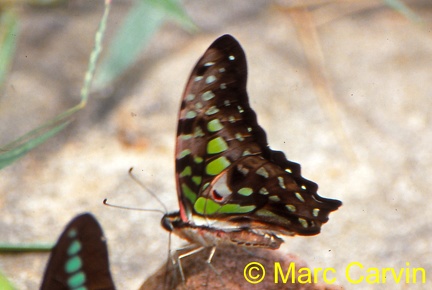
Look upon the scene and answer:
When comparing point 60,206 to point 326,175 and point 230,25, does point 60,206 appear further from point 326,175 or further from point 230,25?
point 230,25

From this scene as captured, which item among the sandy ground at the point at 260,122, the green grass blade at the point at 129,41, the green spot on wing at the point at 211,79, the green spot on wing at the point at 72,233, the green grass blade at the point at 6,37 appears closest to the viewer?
the green spot on wing at the point at 72,233

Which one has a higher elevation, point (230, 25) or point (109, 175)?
point (230, 25)

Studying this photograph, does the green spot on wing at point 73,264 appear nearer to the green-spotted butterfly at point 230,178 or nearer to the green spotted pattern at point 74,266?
the green spotted pattern at point 74,266

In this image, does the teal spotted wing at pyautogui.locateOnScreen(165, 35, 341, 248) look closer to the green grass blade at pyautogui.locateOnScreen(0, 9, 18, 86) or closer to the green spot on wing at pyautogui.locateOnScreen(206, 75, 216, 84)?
the green spot on wing at pyautogui.locateOnScreen(206, 75, 216, 84)

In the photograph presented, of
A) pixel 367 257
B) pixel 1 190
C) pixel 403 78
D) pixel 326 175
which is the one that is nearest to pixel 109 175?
pixel 1 190

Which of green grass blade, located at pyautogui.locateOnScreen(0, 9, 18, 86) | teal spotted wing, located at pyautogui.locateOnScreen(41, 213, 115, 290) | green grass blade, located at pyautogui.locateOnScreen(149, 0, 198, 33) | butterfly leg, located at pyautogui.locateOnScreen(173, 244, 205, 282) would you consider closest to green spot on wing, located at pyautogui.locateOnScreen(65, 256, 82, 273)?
teal spotted wing, located at pyautogui.locateOnScreen(41, 213, 115, 290)
